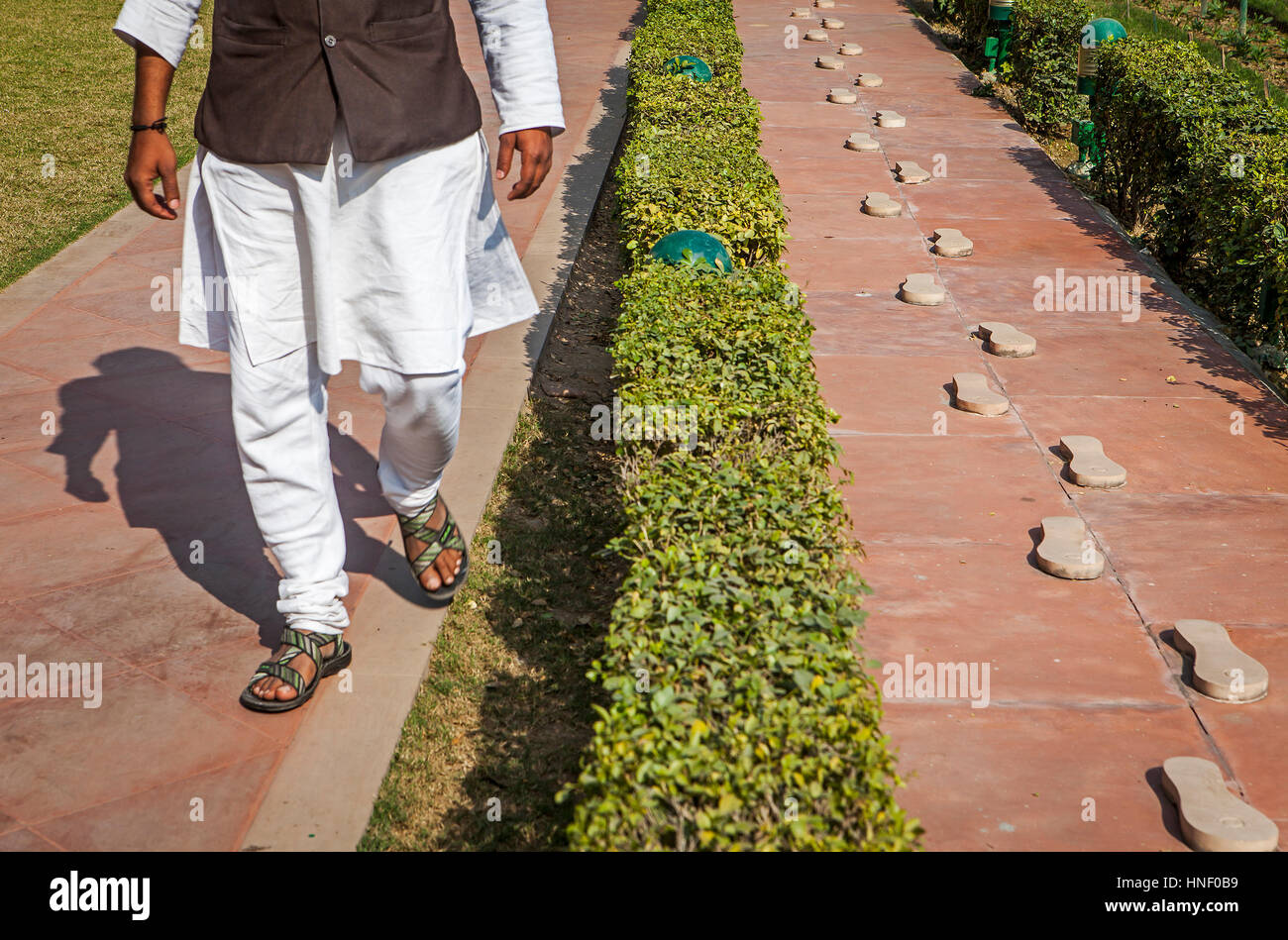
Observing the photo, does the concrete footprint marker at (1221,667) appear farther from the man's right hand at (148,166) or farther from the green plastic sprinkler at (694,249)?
the man's right hand at (148,166)

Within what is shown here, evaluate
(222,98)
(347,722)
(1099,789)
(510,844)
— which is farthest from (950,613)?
(222,98)

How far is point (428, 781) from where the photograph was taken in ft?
10.3

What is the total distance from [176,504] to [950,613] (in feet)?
9.02

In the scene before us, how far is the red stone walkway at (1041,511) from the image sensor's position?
308 cm

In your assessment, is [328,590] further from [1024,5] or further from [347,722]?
[1024,5]

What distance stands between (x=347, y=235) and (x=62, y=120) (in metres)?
8.00

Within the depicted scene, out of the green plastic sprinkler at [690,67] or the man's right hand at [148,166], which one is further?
the green plastic sprinkler at [690,67]

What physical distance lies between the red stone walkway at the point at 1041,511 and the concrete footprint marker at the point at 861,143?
973 millimetres

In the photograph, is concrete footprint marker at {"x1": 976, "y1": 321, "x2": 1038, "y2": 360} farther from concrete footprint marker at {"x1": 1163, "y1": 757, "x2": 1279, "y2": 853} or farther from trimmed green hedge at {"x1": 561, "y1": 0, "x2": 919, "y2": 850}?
concrete footprint marker at {"x1": 1163, "y1": 757, "x2": 1279, "y2": 853}

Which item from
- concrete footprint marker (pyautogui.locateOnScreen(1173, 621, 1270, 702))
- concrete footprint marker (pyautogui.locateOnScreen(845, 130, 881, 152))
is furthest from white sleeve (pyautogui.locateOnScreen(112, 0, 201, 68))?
concrete footprint marker (pyautogui.locateOnScreen(845, 130, 881, 152))

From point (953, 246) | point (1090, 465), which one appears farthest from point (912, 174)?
point (1090, 465)

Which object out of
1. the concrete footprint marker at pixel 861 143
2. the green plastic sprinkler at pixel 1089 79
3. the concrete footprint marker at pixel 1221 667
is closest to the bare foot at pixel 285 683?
the concrete footprint marker at pixel 1221 667

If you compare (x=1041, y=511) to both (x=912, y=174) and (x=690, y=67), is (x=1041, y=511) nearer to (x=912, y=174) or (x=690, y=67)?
(x=912, y=174)

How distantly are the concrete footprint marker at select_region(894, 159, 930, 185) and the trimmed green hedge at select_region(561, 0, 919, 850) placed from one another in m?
3.81
